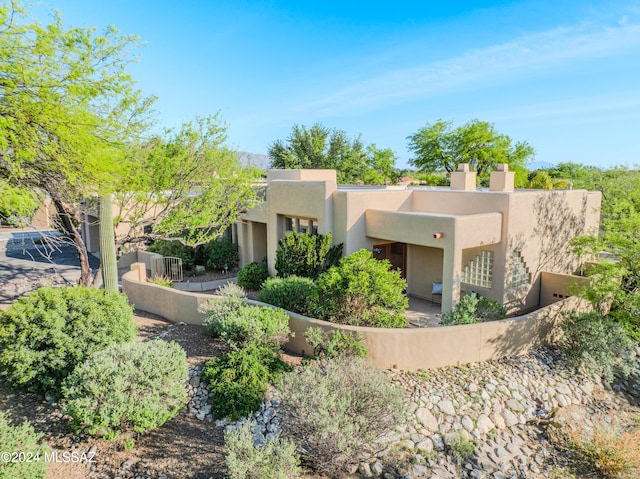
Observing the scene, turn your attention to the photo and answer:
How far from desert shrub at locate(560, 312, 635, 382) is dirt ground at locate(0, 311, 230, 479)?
37.1ft

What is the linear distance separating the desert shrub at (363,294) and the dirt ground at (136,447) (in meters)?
4.93

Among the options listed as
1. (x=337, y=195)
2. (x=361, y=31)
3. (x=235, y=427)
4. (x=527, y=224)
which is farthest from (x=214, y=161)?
(x=361, y=31)

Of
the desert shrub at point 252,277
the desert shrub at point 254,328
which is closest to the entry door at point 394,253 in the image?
the desert shrub at point 252,277

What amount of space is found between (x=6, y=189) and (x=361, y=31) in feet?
84.9

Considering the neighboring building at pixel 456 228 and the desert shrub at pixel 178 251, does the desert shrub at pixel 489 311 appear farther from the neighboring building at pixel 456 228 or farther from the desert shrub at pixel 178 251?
the desert shrub at pixel 178 251

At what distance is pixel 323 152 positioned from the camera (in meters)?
46.4

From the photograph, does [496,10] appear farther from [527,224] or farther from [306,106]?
[306,106]

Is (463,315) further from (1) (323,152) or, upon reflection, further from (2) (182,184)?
(1) (323,152)

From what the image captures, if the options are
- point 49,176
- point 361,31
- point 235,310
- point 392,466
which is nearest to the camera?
point 392,466

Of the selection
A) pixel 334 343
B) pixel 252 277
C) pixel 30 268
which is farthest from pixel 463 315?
pixel 30 268

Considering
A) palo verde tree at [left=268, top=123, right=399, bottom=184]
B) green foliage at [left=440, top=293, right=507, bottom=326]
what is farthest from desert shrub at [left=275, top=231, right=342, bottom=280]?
palo verde tree at [left=268, top=123, right=399, bottom=184]

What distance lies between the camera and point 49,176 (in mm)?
10695

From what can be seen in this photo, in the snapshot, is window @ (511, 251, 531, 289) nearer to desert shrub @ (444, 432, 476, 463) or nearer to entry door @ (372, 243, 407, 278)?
entry door @ (372, 243, 407, 278)

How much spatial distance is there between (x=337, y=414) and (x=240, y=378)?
10.3 feet
